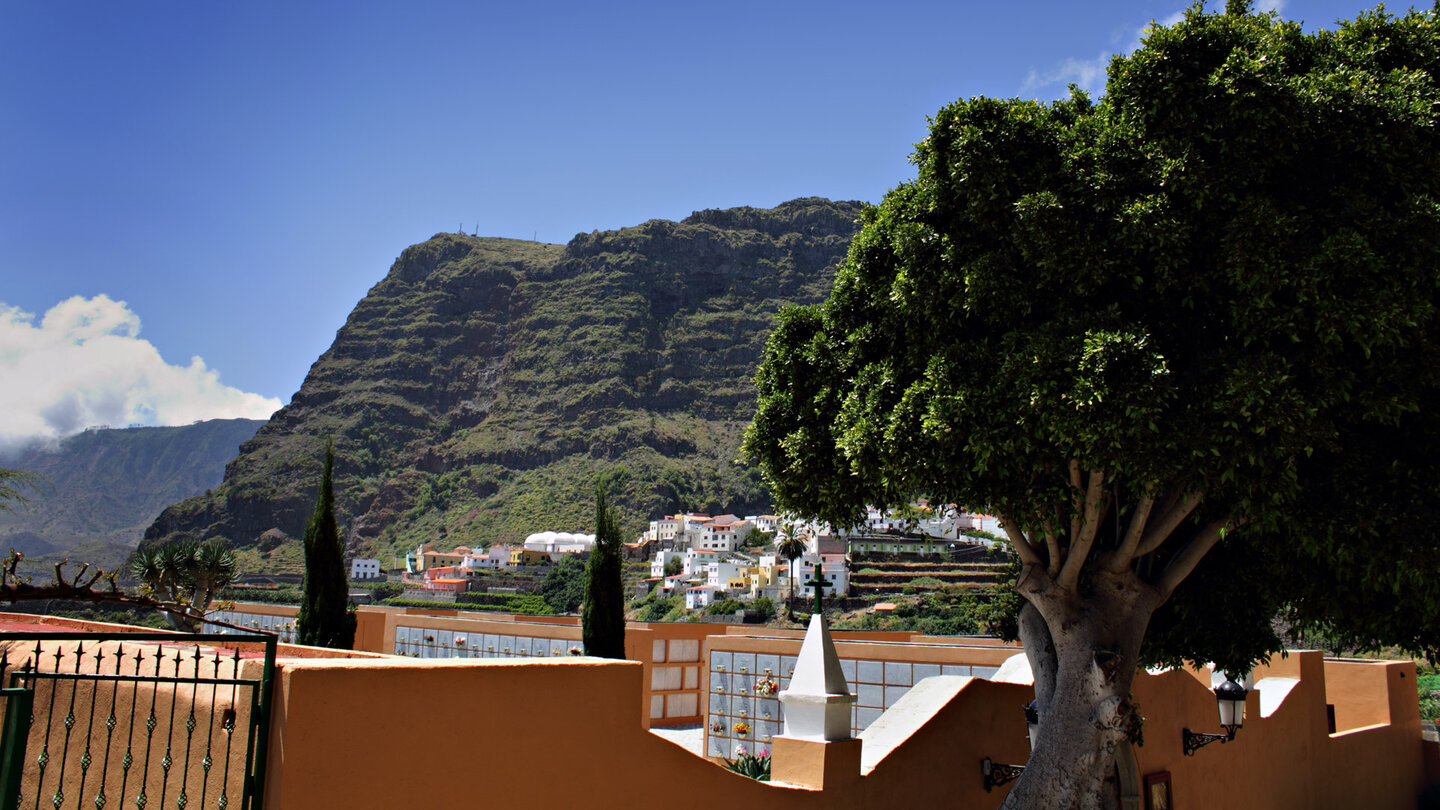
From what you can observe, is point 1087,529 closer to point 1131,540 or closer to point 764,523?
point 1131,540

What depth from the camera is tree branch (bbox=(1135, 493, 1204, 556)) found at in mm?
6934

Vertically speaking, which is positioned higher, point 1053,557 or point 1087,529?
point 1087,529

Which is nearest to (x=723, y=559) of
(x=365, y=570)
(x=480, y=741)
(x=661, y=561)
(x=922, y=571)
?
(x=661, y=561)

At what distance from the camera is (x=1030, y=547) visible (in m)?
8.12

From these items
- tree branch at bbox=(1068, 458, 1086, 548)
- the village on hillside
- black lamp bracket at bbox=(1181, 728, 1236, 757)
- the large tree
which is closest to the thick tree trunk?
the large tree

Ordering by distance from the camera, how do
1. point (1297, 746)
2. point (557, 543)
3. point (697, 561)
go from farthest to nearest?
point (557, 543) → point (697, 561) → point (1297, 746)

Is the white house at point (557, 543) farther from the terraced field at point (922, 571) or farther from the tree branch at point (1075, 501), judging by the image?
the tree branch at point (1075, 501)

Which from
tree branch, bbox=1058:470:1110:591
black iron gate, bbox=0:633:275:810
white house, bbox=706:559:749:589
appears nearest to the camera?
black iron gate, bbox=0:633:275:810

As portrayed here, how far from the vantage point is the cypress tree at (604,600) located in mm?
17828

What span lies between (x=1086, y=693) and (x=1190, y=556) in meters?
1.43

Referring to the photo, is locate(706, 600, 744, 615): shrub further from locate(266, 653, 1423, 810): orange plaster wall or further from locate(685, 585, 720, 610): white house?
locate(266, 653, 1423, 810): orange plaster wall

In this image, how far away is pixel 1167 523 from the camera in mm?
7270

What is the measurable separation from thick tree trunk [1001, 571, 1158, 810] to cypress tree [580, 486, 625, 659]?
37.0ft

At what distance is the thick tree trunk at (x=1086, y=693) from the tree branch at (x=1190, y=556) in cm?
15
